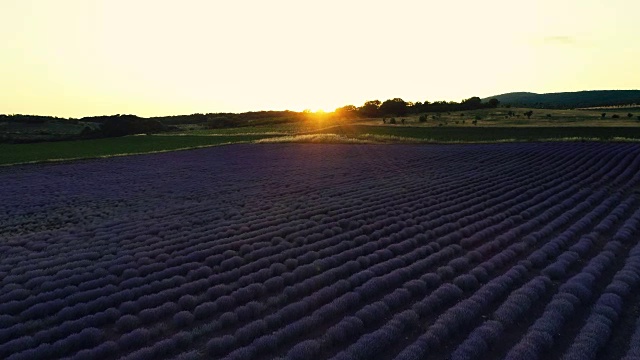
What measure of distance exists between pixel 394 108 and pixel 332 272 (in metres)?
84.1

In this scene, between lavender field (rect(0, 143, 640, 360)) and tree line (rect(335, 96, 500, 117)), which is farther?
tree line (rect(335, 96, 500, 117))

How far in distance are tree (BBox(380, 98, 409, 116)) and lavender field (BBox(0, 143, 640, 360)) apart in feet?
231

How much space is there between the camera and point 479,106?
295 feet

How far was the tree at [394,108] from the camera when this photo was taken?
90.4 meters

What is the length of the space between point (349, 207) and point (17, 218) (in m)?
12.4

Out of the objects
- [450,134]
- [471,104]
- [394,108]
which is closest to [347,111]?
[394,108]

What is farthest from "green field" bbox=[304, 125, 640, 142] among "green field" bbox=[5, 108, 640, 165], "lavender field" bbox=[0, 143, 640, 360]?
"lavender field" bbox=[0, 143, 640, 360]

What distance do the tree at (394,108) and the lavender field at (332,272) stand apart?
7037 centimetres

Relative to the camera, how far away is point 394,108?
90.8 m

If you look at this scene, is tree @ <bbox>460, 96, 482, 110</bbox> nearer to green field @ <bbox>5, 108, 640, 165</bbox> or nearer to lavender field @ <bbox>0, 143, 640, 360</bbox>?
green field @ <bbox>5, 108, 640, 165</bbox>

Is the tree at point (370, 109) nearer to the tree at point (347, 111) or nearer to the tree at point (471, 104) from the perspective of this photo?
the tree at point (347, 111)

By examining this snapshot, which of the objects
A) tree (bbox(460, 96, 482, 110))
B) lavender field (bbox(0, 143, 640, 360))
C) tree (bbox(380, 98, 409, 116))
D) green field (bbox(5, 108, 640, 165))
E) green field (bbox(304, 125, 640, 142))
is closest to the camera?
lavender field (bbox(0, 143, 640, 360))

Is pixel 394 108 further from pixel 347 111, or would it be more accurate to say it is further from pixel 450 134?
pixel 450 134

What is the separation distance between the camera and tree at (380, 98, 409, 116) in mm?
90375
